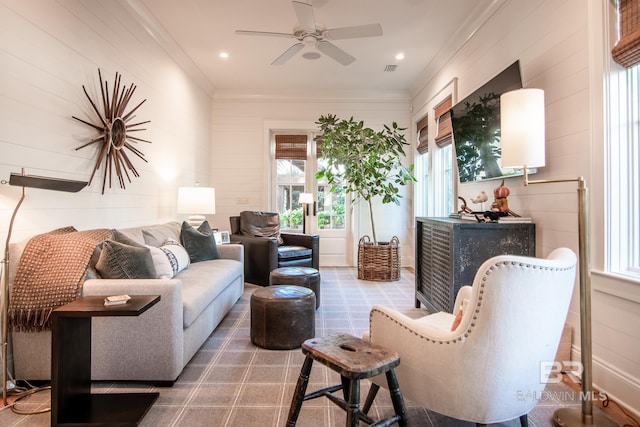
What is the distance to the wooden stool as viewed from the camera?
4.23ft

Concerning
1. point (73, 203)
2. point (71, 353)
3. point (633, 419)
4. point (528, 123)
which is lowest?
point (633, 419)

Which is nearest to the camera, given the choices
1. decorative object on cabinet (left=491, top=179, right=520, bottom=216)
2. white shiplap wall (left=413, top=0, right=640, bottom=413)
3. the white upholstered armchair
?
the white upholstered armchair

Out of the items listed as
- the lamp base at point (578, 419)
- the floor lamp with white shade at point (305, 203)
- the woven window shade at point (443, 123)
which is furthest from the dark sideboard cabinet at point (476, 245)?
the floor lamp with white shade at point (305, 203)

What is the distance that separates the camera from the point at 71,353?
1.72 meters

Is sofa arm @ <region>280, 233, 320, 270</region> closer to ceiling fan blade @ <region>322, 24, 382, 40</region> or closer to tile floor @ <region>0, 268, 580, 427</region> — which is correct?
tile floor @ <region>0, 268, 580, 427</region>

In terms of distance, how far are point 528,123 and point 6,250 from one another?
2847 millimetres

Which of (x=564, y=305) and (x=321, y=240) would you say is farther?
(x=321, y=240)

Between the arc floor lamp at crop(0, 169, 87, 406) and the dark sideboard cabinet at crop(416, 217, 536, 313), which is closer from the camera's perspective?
the arc floor lamp at crop(0, 169, 87, 406)

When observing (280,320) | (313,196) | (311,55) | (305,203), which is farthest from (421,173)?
(280,320)

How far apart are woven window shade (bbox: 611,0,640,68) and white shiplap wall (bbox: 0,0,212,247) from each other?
3.35 meters

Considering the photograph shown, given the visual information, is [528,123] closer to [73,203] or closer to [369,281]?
[73,203]

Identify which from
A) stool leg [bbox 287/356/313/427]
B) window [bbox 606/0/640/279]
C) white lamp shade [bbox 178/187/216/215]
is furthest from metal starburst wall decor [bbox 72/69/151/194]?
window [bbox 606/0/640/279]

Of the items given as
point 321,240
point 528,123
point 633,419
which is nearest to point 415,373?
point 633,419

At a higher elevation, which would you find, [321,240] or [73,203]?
[73,203]
